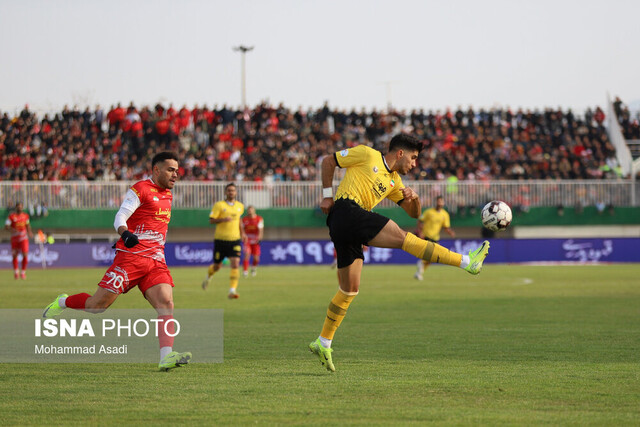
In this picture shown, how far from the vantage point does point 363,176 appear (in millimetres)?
9203

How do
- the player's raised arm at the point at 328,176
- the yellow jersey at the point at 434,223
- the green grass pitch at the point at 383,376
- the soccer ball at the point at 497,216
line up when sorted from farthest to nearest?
the yellow jersey at the point at 434,223 < the soccer ball at the point at 497,216 < the player's raised arm at the point at 328,176 < the green grass pitch at the point at 383,376

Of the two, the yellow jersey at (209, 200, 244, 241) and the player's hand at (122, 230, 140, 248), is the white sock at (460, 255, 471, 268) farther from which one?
the yellow jersey at (209, 200, 244, 241)

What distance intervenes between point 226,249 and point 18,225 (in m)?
11.4

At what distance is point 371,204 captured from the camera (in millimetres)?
9258

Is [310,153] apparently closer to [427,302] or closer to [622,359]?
[427,302]

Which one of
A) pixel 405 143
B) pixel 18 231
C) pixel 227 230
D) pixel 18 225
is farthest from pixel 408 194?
pixel 18 231

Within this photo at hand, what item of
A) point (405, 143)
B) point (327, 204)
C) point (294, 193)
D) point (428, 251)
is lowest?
point (294, 193)

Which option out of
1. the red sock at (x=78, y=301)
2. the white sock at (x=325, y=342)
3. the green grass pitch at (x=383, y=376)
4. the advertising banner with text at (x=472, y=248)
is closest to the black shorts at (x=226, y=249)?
the green grass pitch at (x=383, y=376)

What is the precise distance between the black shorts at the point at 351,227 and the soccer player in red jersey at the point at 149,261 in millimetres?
1705

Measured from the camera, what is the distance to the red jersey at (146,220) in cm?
903

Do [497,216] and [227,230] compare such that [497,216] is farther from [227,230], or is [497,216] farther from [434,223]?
[434,223]

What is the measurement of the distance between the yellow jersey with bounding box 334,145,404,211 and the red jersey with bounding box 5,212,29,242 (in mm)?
22985

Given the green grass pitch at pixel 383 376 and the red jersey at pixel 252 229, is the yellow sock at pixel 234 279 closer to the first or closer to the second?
the green grass pitch at pixel 383 376

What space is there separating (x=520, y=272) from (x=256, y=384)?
25.5 m
